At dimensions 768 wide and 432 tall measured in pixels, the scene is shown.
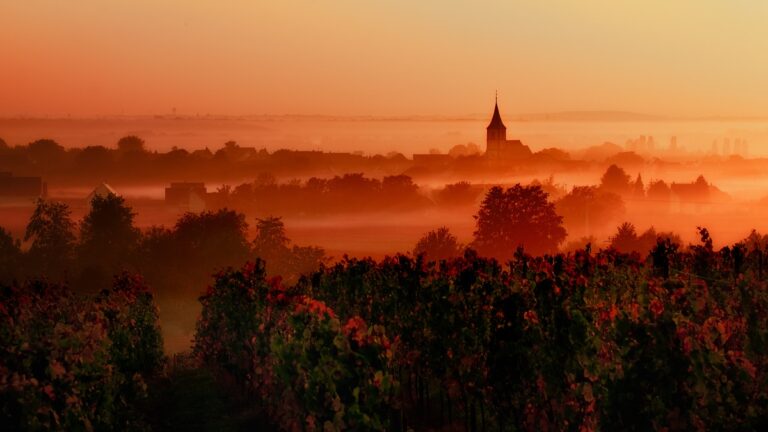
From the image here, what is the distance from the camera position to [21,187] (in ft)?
313

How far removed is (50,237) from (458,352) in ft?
188

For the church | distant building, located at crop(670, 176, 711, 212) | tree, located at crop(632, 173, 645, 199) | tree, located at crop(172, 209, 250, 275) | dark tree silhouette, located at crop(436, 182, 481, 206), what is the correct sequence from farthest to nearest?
1. the church
2. tree, located at crop(632, 173, 645, 199)
3. distant building, located at crop(670, 176, 711, 212)
4. dark tree silhouette, located at crop(436, 182, 481, 206)
5. tree, located at crop(172, 209, 250, 275)

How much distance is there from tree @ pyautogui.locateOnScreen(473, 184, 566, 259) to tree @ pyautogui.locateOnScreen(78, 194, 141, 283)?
24974mm

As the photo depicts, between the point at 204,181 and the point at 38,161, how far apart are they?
67.4ft

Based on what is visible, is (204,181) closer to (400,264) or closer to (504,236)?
(504,236)

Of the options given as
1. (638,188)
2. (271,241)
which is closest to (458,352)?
(271,241)

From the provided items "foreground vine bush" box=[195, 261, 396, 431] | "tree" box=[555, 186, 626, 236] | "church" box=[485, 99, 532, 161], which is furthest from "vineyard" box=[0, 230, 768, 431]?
"church" box=[485, 99, 532, 161]

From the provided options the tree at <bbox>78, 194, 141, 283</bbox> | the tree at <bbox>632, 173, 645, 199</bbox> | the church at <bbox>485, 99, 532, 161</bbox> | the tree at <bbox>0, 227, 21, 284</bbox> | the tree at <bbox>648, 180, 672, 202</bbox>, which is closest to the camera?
the tree at <bbox>0, 227, 21, 284</bbox>

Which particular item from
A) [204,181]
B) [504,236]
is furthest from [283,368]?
[204,181]

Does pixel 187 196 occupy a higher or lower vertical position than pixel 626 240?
higher

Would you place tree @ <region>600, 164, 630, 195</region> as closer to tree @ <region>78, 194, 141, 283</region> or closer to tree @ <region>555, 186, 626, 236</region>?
tree @ <region>555, 186, 626, 236</region>

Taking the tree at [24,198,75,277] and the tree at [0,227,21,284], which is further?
the tree at [24,198,75,277]

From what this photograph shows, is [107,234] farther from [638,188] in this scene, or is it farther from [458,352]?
[638,188]

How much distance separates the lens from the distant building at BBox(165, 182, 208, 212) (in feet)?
344
